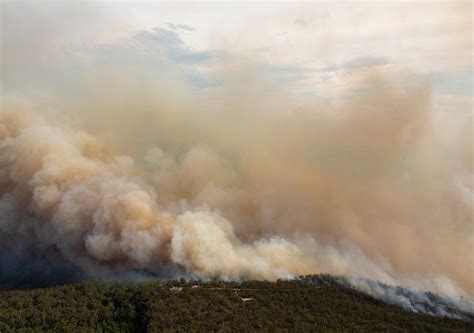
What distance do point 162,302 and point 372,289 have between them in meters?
17.4

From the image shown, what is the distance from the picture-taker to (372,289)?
3647 centimetres

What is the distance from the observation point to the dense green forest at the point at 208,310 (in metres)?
29.5

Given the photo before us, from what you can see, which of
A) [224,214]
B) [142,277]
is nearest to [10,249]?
[142,277]

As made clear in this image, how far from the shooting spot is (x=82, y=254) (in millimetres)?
44469

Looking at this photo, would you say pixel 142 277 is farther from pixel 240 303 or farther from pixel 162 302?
pixel 240 303

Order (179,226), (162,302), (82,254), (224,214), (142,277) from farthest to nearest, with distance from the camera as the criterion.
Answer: (224,214), (82,254), (179,226), (142,277), (162,302)

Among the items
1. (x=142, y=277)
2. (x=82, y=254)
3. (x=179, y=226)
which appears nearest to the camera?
(x=142, y=277)

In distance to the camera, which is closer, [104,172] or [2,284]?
[2,284]

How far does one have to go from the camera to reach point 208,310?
102 feet

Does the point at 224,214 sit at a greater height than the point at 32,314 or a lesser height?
greater

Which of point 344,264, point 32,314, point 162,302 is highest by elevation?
point 344,264

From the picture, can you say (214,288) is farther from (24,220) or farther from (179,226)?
(24,220)

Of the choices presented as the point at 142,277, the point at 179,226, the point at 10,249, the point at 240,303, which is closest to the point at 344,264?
the point at 240,303

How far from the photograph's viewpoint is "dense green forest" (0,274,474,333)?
2955 cm
